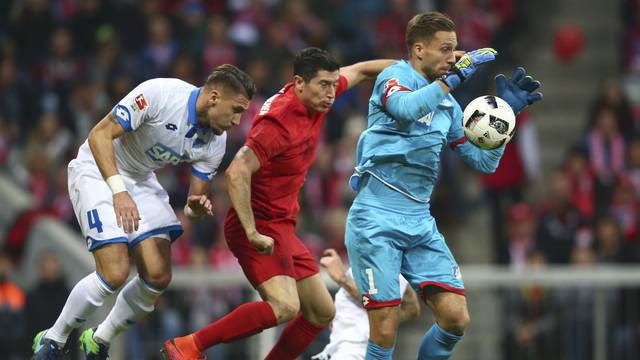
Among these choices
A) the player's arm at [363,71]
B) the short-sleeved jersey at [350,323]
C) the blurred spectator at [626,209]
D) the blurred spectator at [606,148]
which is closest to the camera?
Answer: the short-sleeved jersey at [350,323]

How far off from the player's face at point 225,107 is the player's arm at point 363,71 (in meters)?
0.92

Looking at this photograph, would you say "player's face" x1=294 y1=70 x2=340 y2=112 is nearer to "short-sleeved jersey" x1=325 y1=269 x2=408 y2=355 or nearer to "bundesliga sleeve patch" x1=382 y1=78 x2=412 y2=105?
"bundesliga sleeve patch" x1=382 y1=78 x2=412 y2=105

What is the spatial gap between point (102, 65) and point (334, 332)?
8.52m

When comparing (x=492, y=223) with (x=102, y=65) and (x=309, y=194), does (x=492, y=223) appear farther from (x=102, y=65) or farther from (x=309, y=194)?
(x=102, y=65)

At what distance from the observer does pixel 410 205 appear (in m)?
8.90

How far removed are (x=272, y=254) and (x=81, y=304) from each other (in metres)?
1.37

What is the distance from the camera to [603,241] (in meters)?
14.2

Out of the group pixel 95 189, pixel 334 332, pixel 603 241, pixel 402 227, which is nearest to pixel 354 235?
pixel 402 227

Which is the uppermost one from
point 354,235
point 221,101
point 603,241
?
point 221,101

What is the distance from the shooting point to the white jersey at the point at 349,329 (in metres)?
9.41

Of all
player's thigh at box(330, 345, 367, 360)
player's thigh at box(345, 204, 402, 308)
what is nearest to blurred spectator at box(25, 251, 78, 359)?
player's thigh at box(330, 345, 367, 360)

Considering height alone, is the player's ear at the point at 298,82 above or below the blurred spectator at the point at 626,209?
above

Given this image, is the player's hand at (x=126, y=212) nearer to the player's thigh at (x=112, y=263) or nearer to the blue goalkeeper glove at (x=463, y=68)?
the player's thigh at (x=112, y=263)

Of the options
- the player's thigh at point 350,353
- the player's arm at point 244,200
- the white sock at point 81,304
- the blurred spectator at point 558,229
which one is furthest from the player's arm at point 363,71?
the blurred spectator at point 558,229
